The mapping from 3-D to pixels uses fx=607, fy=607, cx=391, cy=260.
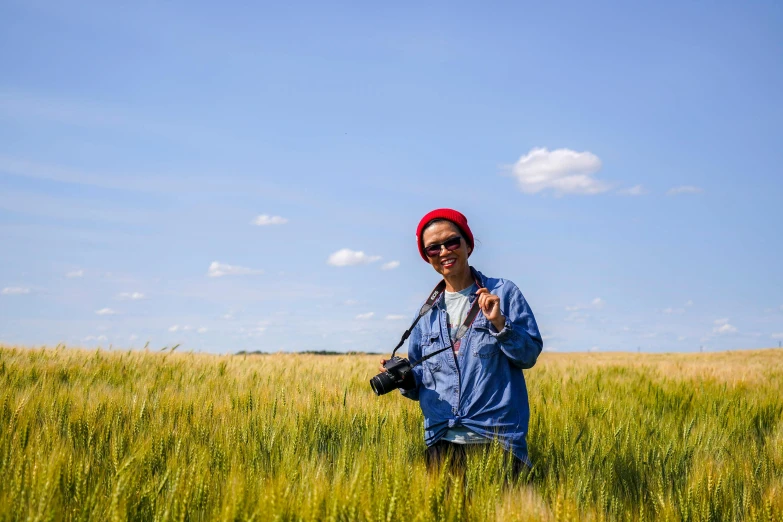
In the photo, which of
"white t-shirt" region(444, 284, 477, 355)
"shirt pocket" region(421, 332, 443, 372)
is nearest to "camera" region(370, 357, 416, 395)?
"shirt pocket" region(421, 332, 443, 372)

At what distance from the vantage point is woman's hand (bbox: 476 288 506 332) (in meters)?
2.71

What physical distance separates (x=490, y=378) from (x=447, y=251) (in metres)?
0.66

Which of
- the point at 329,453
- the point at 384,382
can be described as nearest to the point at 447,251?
the point at 384,382

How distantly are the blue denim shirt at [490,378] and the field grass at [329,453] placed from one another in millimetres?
202

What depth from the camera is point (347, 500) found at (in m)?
2.08

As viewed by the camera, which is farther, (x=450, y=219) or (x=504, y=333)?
(x=450, y=219)

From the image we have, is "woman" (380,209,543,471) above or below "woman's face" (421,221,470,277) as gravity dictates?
below

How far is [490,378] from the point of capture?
2941 mm

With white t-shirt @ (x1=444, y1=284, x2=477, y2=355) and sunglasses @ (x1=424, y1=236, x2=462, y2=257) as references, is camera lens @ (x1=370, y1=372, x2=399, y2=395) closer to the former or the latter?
white t-shirt @ (x1=444, y1=284, x2=477, y2=355)

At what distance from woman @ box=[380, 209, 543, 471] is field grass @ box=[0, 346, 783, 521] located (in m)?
0.21

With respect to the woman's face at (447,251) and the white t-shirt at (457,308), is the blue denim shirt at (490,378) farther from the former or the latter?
the woman's face at (447,251)

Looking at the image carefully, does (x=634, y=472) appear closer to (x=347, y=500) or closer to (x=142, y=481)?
(x=347, y=500)

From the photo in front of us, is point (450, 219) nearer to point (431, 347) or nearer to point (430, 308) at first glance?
point (430, 308)

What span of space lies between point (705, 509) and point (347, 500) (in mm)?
1631
